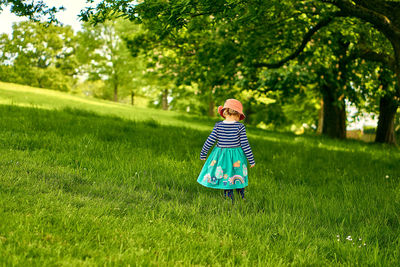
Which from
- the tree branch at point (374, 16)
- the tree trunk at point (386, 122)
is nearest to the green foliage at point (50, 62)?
the tree trunk at point (386, 122)

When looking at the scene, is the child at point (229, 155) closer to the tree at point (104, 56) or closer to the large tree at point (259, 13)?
the large tree at point (259, 13)

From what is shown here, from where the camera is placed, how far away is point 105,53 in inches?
1586

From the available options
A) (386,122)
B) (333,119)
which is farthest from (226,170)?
(386,122)

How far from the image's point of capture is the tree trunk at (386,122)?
55.1 feet

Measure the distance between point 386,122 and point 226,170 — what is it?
49.9 feet

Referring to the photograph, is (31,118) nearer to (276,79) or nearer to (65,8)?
(65,8)

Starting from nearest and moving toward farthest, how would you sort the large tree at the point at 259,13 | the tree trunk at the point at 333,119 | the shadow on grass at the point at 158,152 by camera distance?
the shadow on grass at the point at 158,152, the large tree at the point at 259,13, the tree trunk at the point at 333,119

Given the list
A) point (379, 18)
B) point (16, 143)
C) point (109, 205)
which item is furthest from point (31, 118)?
point (379, 18)

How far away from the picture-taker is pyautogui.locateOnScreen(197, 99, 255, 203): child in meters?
4.73

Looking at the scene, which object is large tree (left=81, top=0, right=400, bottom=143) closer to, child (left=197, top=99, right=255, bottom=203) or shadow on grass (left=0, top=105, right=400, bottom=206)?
child (left=197, top=99, right=255, bottom=203)

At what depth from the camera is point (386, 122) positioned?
56.0ft

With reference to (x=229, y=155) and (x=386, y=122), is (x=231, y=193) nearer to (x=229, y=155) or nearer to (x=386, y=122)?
(x=229, y=155)

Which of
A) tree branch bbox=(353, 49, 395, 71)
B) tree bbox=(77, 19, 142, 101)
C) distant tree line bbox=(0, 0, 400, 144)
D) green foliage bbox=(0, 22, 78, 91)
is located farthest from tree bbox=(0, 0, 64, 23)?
green foliage bbox=(0, 22, 78, 91)

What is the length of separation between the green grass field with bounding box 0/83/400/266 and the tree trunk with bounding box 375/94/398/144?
33.6 feet
